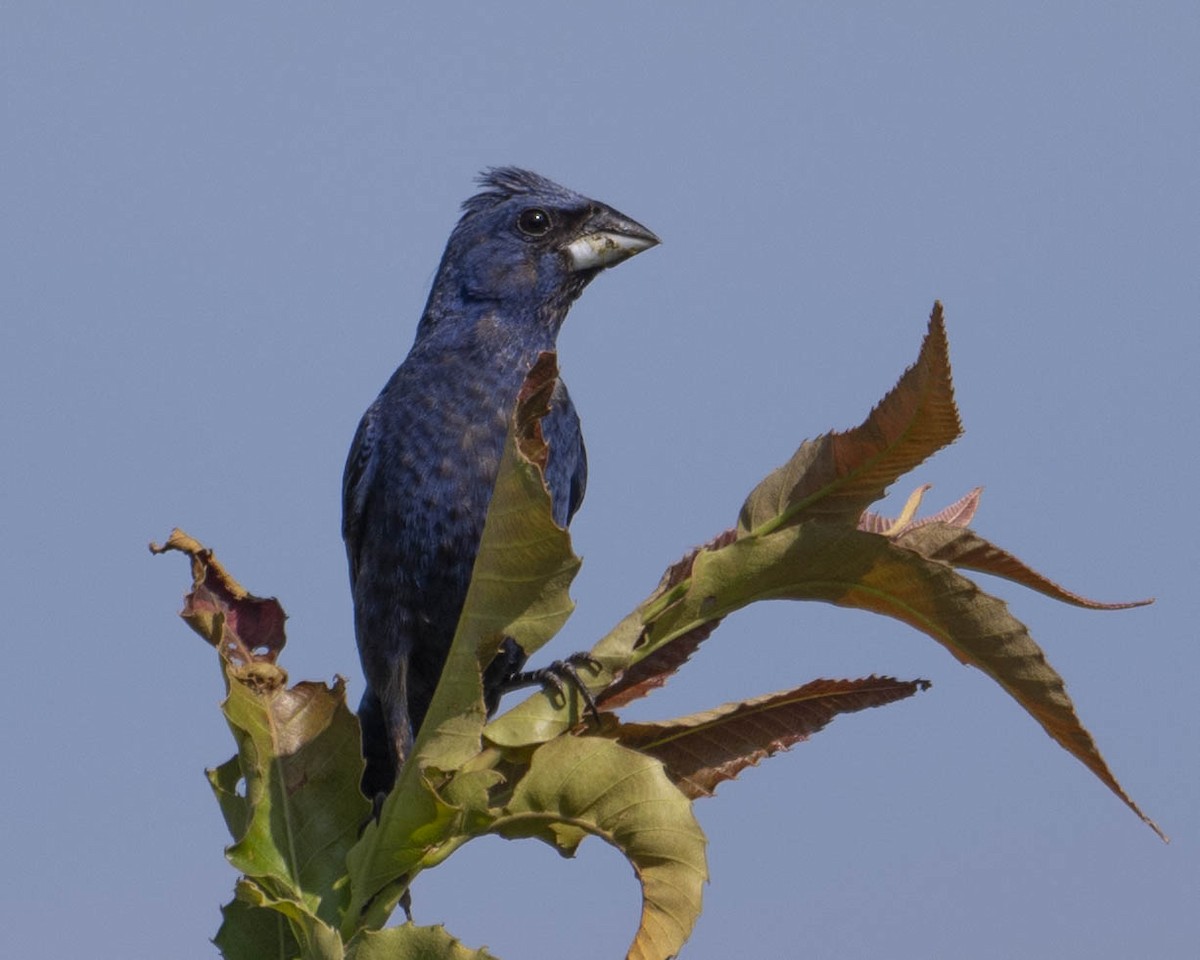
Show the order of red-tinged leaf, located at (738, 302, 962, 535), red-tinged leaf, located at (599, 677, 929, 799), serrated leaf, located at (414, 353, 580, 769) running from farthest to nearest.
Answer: red-tinged leaf, located at (599, 677, 929, 799) < red-tinged leaf, located at (738, 302, 962, 535) < serrated leaf, located at (414, 353, 580, 769)

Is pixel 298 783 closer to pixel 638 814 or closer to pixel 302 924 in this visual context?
pixel 302 924

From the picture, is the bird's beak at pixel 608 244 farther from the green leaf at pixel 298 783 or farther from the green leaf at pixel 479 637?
the green leaf at pixel 479 637

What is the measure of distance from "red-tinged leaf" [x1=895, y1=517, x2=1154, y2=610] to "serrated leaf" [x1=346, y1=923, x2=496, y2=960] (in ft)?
3.25

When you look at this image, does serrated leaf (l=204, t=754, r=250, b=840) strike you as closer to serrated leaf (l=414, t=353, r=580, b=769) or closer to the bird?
serrated leaf (l=414, t=353, r=580, b=769)

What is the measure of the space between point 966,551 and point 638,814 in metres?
0.73

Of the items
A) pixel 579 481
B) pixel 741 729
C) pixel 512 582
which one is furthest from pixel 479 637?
Answer: pixel 579 481

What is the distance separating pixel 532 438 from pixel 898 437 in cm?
66

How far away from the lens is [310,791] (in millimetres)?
2762

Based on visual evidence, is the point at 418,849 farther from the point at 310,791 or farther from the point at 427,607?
the point at 427,607

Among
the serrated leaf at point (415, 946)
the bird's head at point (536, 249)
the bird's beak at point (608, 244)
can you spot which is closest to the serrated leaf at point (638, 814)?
the serrated leaf at point (415, 946)

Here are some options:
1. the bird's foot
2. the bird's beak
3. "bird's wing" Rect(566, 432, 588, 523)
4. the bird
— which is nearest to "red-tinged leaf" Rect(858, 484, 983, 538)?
the bird's foot

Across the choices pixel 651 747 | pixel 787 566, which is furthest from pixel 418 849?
pixel 787 566

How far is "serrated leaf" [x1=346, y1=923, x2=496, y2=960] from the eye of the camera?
8.00ft

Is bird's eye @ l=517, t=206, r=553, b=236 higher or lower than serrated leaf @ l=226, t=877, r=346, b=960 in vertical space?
higher
